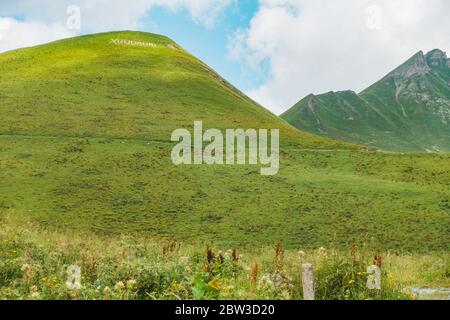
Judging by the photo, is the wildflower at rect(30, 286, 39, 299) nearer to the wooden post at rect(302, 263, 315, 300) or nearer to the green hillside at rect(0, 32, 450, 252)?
the wooden post at rect(302, 263, 315, 300)

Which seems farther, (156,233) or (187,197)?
(187,197)

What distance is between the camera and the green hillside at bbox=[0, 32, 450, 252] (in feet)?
145

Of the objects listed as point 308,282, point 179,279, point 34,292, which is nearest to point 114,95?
point 179,279

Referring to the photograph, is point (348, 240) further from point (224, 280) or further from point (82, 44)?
point (82, 44)

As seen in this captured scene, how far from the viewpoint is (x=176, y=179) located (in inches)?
2281

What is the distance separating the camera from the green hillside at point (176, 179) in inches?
1741

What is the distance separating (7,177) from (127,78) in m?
50.8

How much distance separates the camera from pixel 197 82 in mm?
107125

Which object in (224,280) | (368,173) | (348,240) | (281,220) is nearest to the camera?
(224,280)

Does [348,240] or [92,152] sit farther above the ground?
[92,152]

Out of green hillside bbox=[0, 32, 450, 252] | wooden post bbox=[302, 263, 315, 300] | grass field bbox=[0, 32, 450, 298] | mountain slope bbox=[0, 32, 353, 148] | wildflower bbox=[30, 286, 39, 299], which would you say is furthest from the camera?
mountain slope bbox=[0, 32, 353, 148]

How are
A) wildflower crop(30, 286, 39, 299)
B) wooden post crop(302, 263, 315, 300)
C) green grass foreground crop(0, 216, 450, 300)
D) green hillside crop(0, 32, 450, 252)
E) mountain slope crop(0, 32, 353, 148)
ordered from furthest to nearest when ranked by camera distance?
1. mountain slope crop(0, 32, 353, 148)
2. green hillside crop(0, 32, 450, 252)
3. green grass foreground crop(0, 216, 450, 300)
4. wooden post crop(302, 263, 315, 300)
5. wildflower crop(30, 286, 39, 299)

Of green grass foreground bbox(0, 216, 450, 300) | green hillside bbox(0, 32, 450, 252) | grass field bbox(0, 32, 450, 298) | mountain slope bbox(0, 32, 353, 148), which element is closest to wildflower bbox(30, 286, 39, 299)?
green grass foreground bbox(0, 216, 450, 300)
